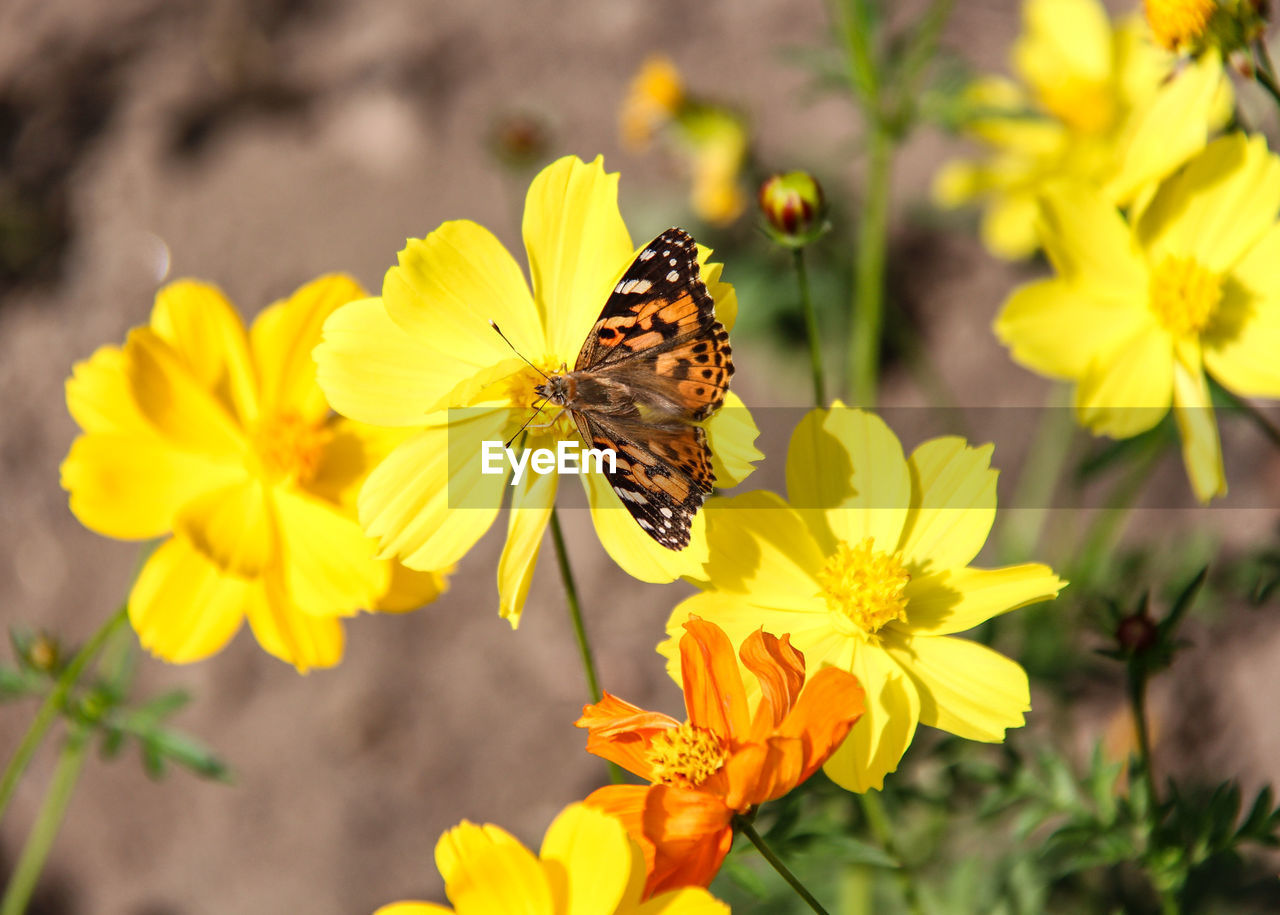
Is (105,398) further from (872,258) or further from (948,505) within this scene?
(872,258)

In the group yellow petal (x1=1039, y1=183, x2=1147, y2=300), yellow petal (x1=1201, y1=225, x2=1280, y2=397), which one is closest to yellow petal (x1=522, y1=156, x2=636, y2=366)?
yellow petal (x1=1039, y1=183, x2=1147, y2=300)

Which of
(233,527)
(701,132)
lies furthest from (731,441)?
(701,132)

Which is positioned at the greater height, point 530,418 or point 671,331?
point 671,331

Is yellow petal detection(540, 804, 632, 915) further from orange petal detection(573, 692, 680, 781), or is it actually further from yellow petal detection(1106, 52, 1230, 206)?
yellow petal detection(1106, 52, 1230, 206)

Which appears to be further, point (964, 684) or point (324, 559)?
point (324, 559)

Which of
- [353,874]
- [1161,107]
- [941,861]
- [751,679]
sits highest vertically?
[1161,107]

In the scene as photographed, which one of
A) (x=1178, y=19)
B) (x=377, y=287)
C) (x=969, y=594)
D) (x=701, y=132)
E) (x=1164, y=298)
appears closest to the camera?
(x=969, y=594)

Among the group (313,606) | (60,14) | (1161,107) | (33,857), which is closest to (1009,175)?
(1161,107)

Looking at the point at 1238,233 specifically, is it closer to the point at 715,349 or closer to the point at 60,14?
the point at 715,349
